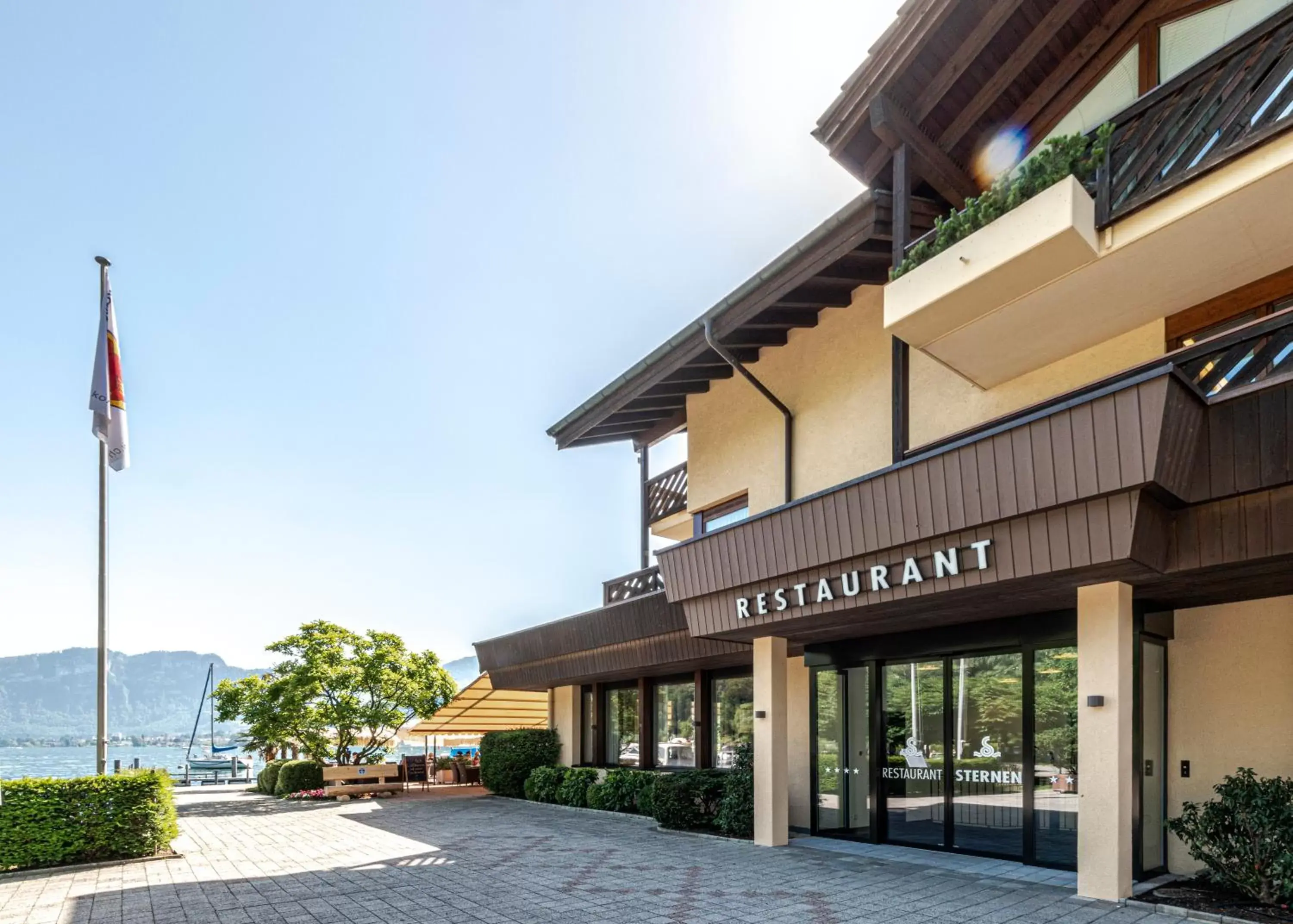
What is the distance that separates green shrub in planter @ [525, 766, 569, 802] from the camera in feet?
63.2

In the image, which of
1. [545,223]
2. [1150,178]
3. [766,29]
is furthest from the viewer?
[545,223]

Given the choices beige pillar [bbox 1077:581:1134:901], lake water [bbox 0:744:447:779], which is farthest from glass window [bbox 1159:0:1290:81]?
lake water [bbox 0:744:447:779]

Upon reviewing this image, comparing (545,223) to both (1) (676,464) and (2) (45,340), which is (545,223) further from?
(2) (45,340)

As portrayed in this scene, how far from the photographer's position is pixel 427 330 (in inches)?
786

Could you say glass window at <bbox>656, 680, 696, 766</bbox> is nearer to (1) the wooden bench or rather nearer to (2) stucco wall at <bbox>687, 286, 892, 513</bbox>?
(2) stucco wall at <bbox>687, 286, 892, 513</bbox>

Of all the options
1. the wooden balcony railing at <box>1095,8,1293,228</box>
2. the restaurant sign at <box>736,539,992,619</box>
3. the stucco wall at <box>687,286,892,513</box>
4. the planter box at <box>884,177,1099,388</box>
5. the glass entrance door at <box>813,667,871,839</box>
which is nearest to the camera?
the wooden balcony railing at <box>1095,8,1293,228</box>

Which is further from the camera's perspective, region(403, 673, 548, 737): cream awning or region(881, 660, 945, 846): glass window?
region(403, 673, 548, 737): cream awning

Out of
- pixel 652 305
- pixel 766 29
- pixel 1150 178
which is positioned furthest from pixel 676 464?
pixel 1150 178

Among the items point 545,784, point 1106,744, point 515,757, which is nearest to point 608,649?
point 545,784

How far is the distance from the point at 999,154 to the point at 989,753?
24.0 feet

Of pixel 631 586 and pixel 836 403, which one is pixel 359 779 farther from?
pixel 836 403

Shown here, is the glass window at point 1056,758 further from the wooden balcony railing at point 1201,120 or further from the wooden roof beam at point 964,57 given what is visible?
the wooden roof beam at point 964,57

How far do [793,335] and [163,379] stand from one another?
9.59 m

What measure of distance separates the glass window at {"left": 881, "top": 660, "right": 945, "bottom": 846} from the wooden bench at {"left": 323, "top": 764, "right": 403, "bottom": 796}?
530 inches
